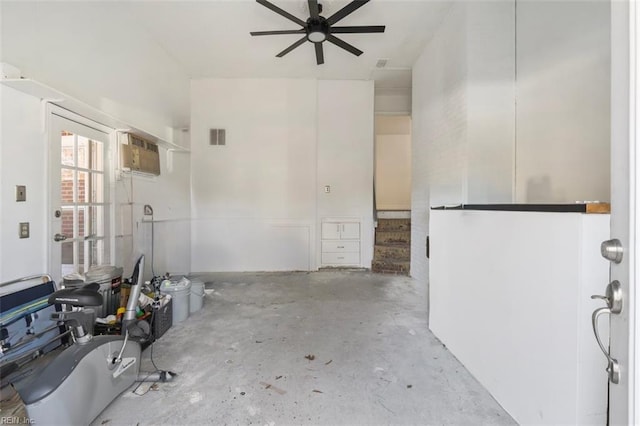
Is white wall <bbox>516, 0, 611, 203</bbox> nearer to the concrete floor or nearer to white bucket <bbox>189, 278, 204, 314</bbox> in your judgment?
the concrete floor

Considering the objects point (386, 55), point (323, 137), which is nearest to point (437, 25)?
point (386, 55)

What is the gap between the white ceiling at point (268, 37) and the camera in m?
3.32

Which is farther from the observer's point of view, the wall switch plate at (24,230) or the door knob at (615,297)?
the wall switch plate at (24,230)

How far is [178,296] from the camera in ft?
9.60

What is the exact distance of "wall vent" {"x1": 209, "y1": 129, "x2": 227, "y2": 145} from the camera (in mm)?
5184

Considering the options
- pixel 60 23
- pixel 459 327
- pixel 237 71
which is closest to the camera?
pixel 459 327

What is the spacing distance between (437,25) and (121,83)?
13.5 feet

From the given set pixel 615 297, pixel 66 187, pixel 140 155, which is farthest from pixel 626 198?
pixel 140 155

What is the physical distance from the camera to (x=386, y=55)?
437cm

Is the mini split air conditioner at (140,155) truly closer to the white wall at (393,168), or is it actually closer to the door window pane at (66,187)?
the door window pane at (66,187)

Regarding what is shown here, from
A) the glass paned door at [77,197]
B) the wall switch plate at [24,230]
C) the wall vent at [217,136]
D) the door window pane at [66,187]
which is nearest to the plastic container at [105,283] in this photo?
the glass paned door at [77,197]

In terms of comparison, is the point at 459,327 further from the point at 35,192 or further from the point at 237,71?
the point at 237,71

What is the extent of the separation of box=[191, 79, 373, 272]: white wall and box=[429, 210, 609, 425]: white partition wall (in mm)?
3311

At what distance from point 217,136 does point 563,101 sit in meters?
5.04
